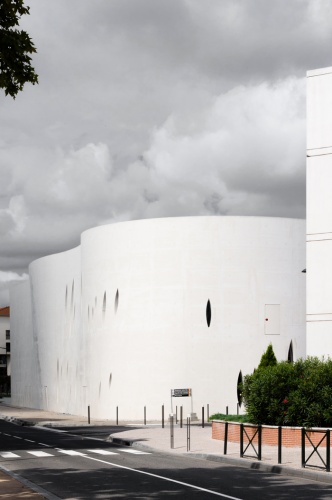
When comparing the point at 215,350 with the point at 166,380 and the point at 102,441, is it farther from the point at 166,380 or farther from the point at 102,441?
the point at 102,441

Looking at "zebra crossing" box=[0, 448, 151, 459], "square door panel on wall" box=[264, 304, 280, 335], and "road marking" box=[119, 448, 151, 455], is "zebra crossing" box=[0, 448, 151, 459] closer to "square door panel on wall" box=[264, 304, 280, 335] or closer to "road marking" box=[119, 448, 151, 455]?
"road marking" box=[119, 448, 151, 455]

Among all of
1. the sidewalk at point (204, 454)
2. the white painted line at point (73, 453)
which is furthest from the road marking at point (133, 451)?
the white painted line at point (73, 453)

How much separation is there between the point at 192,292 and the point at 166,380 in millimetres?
4956

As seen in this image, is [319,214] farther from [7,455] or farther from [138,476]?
[138,476]

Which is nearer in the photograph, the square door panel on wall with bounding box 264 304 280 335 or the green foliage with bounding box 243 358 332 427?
the green foliage with bounding box 243 358 332 427

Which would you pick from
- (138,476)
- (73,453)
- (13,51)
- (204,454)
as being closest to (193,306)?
(73,453)

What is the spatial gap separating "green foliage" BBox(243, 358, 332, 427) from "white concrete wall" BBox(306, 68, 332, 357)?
4.61ft

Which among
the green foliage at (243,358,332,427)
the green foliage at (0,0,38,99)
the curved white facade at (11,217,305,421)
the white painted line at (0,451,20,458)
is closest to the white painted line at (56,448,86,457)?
the white painted line at (0,451,20,458)

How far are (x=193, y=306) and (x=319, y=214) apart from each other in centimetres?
2154

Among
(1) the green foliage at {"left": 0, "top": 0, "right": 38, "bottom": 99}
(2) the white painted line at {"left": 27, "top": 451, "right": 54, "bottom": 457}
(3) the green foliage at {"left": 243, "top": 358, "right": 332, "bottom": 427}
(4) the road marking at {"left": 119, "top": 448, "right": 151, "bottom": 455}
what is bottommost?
(4) the road marking at {"left": 119, "top": 448, "right": 151, "bottom": 455}

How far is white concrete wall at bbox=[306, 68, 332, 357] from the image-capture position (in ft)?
96.8

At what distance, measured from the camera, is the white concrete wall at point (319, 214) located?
1161 inches

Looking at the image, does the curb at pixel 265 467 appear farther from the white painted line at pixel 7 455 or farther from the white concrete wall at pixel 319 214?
the white concrete wall at pixel 319 214

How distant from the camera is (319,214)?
29.8 meters
